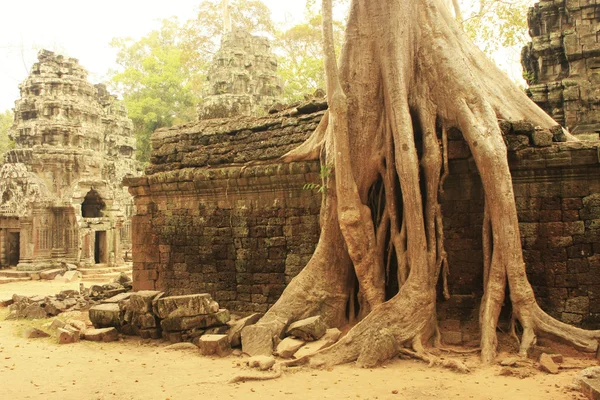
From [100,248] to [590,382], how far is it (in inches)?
667

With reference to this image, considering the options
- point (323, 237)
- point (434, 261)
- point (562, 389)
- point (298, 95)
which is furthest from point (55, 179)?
point (562, 389)

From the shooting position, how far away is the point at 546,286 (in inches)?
201

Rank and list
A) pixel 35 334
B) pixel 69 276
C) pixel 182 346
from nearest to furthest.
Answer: pixel 182 346, pixel 35 334, pixel 69 276

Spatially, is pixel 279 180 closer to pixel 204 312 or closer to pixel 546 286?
pixel 204 312

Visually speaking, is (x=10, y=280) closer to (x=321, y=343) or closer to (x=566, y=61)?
(x=321, y=343)

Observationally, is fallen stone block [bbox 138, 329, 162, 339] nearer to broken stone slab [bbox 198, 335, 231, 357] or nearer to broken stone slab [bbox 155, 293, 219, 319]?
broken stone slab [bbox 155, 293, 219, 319]

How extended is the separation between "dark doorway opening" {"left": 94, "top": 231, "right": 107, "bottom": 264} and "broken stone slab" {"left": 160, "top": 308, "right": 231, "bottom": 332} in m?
13.0

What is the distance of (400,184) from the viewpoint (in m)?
5.34

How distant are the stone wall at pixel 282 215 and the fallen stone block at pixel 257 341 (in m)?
1.32

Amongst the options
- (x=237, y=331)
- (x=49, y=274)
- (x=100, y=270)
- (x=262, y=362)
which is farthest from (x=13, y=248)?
(x=262, y=362)

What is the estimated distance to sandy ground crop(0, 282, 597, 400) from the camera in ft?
12.9

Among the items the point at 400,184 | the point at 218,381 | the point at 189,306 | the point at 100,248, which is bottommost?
the point at 218,381

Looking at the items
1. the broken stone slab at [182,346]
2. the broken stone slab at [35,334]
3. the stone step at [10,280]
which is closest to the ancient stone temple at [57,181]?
the stone step at [10,280]

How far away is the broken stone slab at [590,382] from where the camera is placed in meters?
3.42
